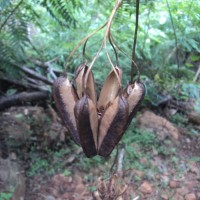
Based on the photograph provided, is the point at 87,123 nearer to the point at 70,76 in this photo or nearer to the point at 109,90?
the point at 109,90

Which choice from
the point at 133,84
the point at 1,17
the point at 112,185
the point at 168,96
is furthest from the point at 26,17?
the point at 168,96

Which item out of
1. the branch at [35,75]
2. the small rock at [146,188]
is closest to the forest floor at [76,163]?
the small rock at [146,188]

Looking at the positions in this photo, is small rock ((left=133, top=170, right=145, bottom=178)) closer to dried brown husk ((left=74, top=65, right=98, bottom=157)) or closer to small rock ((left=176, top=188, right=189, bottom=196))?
small rock ((left=176, top=188, right=189, bottom=196))

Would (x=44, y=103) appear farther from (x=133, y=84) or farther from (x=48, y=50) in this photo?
(x=133, y=84)

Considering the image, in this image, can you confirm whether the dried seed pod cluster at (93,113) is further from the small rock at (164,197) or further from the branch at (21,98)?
the branch at (21,98)

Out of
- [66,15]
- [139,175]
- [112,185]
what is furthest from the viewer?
[139,175]

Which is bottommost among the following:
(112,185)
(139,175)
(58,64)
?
(139,175)

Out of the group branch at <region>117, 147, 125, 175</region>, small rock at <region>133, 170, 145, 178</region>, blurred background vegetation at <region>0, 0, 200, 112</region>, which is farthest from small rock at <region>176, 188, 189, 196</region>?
blurred background vegetation at <region>0, 0, 200, 112</region>

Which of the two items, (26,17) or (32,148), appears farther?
(32,148)
